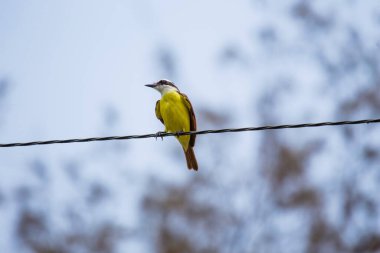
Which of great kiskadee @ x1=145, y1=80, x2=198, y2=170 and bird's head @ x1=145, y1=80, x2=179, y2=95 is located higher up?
bird's head @ x1=145, y1=80, x2=179, y2=95

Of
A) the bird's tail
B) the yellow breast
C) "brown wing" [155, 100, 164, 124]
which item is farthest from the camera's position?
"brown wing" [155, 100, 164, 124]

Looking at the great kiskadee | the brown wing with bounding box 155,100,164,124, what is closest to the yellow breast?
the great kiskadee

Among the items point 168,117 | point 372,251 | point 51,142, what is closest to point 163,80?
point 168,117

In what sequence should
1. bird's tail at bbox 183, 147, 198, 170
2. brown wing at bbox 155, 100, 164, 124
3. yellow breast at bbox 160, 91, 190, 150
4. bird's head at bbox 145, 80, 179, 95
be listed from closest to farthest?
yellow breast at bbox 160, 91, 190, 150 < bird's tail at bbox 183, 147, 198, 170 < brown wing at bbox 155, 100, 164, 124 < bird's head at bbox 145, 80, 179, 95

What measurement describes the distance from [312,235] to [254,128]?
538 inches

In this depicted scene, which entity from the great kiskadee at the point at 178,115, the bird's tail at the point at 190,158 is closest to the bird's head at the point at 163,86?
the great kiskadee at the point at 178,115

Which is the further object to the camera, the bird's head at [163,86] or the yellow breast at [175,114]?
the bird's head at [163,86]

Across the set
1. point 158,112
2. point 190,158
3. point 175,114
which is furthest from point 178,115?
point 190,158

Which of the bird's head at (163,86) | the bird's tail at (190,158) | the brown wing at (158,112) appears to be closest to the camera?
the bird's tail at (190,158)

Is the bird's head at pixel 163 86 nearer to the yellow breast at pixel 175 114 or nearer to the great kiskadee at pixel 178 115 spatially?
the great kiskadee at pixel 178 115

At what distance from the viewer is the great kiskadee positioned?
30.2 ft

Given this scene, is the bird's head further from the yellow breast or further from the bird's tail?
the bird's tail

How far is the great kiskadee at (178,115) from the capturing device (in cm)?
922

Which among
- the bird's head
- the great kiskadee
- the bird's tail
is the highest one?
the bird's head
